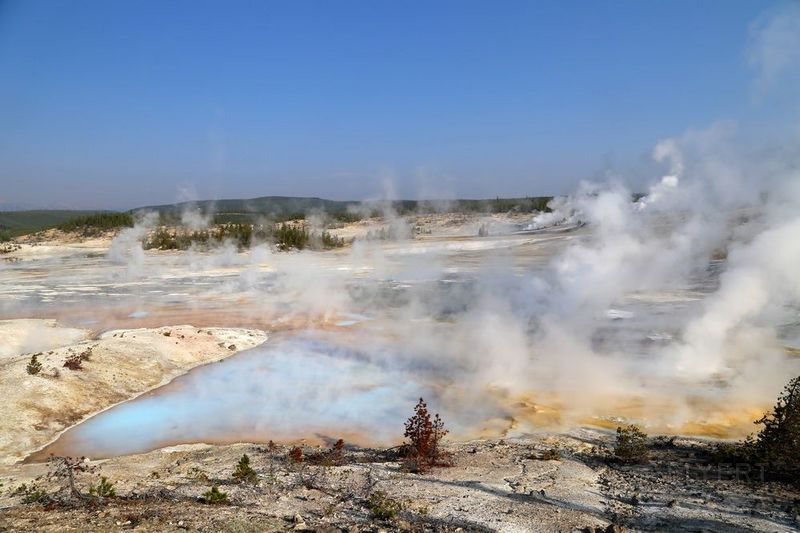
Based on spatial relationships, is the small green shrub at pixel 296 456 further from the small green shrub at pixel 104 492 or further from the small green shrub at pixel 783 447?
the small green shrub at pixel 783 447

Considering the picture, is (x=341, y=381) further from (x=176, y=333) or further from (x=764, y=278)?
(x=764, y=278)

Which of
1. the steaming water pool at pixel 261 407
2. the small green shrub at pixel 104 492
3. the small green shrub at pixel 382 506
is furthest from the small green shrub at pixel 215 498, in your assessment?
the steaming water pool at pixel 261 407

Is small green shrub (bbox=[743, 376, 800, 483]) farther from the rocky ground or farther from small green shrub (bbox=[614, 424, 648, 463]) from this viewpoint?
small green shrub (bbox=[614, 424, 648, 463])

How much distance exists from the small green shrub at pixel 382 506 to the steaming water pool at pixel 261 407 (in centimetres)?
259

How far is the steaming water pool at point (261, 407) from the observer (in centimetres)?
828

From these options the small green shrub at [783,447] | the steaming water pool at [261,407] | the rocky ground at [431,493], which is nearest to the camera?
the rocky ground at [431,493]

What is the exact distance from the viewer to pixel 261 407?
9.49 meters

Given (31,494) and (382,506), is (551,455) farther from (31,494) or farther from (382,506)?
(31,494)

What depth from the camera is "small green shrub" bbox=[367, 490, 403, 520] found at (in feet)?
16.1

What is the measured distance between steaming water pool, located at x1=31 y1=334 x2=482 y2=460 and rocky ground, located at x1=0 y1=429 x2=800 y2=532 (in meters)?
0.88

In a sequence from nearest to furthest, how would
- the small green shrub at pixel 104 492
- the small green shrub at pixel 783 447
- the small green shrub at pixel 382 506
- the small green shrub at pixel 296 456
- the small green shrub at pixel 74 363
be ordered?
the small green shrub at pixel 382 506, the small green shrub at pixel 104 492, the small green shrub at pixel 783 447, the small green shrub at pixel 296 456, the small green shrub at pixel 74 363

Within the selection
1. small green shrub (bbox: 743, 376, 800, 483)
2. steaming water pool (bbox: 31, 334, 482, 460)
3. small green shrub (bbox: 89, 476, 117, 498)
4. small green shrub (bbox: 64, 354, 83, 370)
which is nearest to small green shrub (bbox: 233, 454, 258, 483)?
small green shrub (bbox: 89, 476, 117, 498)

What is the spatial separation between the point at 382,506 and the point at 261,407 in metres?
4.96

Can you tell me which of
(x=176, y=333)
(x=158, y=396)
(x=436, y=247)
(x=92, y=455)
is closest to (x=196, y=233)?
(x=436, y=247)
